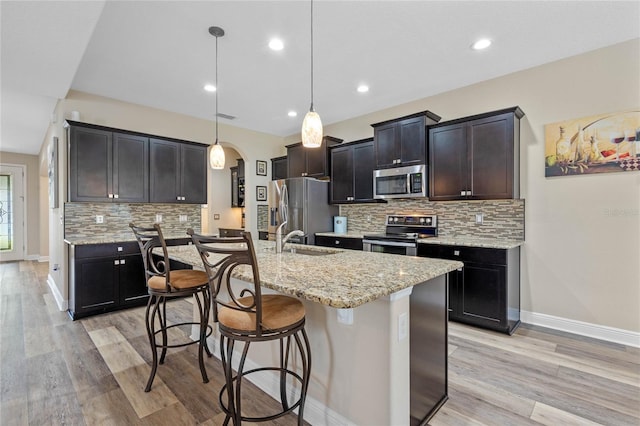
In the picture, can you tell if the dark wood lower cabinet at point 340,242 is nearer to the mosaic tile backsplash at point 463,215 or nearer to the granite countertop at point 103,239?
the mosaic tile backsplash at point 463,215

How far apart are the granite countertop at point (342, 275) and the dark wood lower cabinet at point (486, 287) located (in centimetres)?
147

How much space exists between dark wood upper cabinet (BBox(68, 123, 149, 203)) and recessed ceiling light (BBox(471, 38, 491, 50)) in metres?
4.04

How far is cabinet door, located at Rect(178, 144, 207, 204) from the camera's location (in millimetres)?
4508

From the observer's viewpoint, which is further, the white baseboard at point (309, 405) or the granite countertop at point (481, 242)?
the granite countertop at point (481, 242)

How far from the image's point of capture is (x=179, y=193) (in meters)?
4.46

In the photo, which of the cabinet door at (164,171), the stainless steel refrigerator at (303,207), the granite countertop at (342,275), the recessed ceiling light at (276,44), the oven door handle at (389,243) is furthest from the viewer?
the stainless steel refrigerator at (303,207)

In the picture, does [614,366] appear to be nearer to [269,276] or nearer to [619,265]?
[619,265]

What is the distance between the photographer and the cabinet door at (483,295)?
2.99 m

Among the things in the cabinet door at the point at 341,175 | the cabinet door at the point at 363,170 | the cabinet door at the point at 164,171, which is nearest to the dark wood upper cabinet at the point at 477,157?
the cabinet door at the point at 363,170

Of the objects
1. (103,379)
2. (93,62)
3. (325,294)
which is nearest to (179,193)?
(93,62)

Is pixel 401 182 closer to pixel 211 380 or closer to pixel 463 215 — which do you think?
pixel 463 215

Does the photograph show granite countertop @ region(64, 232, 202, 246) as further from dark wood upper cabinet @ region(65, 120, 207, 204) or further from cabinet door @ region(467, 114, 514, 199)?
cabinet door @ region(467, 114, 514, 199)

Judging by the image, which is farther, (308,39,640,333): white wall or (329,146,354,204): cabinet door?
(329,146,354,204): cabinet door

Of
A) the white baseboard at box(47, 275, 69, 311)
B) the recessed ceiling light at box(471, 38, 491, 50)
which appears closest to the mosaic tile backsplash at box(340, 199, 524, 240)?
the recessed ceiling light at box(471, 38, 491, 50)
